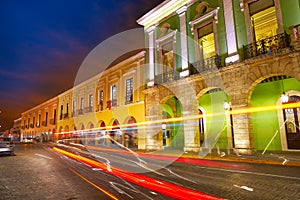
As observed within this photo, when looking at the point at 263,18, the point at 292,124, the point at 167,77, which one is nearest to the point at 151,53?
the point at 167,77

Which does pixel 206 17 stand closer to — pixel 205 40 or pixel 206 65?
pixel 205 40

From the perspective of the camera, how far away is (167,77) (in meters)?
17.8

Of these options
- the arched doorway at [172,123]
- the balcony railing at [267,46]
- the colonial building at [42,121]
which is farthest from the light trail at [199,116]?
the colonial building at [42,121]

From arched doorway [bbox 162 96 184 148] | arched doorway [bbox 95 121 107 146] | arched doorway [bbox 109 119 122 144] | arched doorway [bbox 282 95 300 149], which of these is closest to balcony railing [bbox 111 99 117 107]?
arched doorway [bbox 109 119 122 144]

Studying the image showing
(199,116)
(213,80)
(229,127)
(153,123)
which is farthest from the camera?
(153,123)

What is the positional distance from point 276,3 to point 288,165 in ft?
29.8

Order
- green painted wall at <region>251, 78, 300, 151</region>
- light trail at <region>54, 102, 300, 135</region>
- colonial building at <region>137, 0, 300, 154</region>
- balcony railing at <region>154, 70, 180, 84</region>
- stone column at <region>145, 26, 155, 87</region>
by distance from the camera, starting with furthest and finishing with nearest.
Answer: stone column at <region>145, 26, 155, 87</region>, balcony railing at <region>154, 70, 180, 84</region>, green painted wall at <region>251, 78, 300, 151</region>, light trail at <region>54, 102, 300, 135</region>, colonial building at <region>137, 0, 300, 154</region>

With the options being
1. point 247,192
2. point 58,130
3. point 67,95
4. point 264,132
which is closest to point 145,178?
point 247,192

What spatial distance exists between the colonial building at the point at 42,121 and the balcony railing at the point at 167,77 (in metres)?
31.6

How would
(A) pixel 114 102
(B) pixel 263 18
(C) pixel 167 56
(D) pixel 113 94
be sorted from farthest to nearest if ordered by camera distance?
(D) pixel 113 94, (A) pixel 114 102, (C) pixel 167 56, (B) pixel 263 18

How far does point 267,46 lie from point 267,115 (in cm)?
485

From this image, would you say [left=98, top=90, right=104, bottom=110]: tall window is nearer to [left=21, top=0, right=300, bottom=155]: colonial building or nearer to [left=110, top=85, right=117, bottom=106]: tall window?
[left=21, top=0, right=300, bottom=155]: colonial building

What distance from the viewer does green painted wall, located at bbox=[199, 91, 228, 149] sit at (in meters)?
16.1

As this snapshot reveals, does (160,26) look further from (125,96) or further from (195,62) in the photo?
(125,96)
